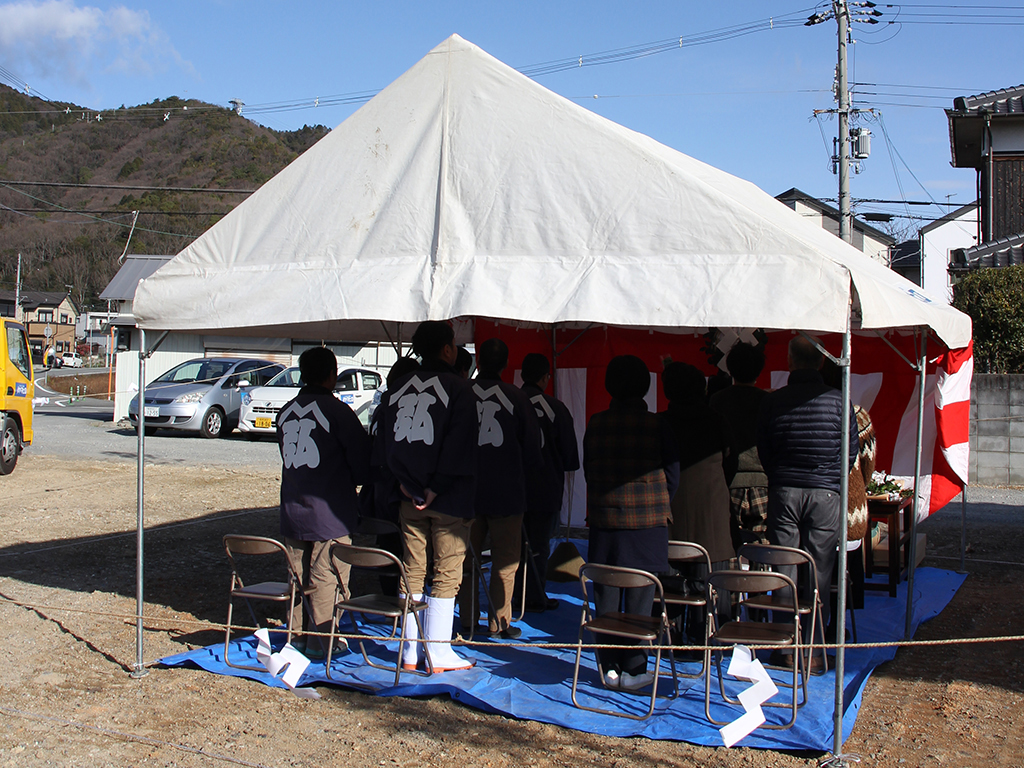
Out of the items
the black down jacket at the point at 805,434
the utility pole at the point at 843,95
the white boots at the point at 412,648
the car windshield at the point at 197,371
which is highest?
the utility pole at the point at 843,95

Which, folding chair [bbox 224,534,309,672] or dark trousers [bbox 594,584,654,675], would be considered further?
folding chair [bbox 224,534,309,672]

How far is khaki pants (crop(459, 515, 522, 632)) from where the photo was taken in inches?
185

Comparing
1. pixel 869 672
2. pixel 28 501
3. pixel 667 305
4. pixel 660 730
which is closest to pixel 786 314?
pixel 667 305

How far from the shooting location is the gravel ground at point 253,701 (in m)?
3.36

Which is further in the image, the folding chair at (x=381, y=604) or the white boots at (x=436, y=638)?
the white boots at (x=436, y=638)

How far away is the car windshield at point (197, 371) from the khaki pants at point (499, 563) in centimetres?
1322

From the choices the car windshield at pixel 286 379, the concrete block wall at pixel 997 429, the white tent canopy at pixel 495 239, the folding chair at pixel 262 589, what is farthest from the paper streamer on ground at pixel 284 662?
the car windshield at pixel 286 379

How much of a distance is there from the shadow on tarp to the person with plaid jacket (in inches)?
11.0

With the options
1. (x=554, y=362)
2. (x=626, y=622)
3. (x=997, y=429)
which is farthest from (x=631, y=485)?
(x=997, y=429)

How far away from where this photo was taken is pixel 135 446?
1524cm

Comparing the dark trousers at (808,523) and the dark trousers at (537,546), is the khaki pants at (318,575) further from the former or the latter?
the dark trousers at (808,523)

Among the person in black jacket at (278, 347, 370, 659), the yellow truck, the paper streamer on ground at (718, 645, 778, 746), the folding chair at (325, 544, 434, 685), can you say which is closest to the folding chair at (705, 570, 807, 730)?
the paper streamer on ground at (718, 645, 778, 746)

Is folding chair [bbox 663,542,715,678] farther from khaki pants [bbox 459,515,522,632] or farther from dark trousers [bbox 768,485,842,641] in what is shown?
khaki pants [bbox 459,515,522,632]

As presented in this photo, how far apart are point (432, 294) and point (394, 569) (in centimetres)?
149
